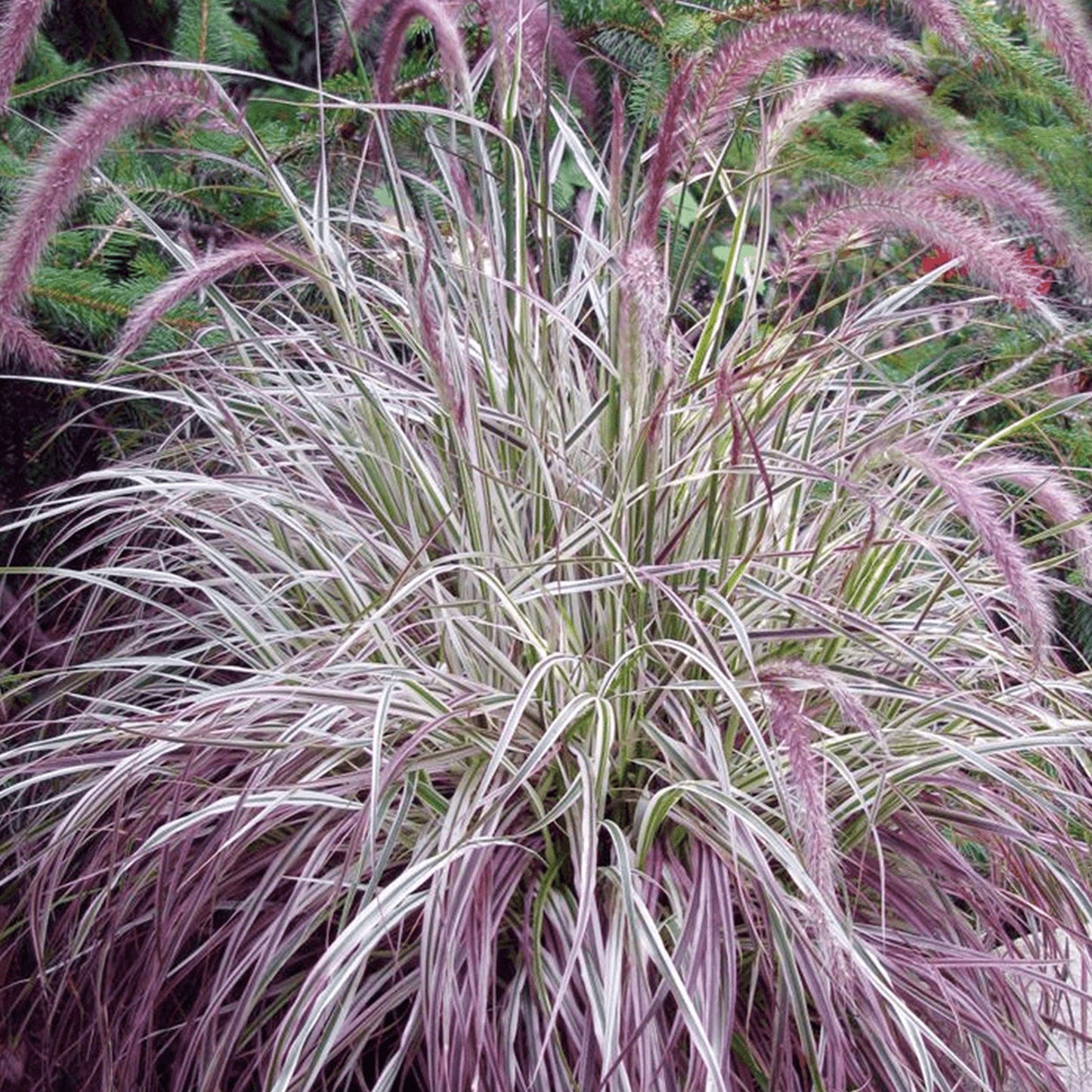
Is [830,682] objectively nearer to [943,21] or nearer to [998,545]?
[998,545]

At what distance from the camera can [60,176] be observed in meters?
1.66

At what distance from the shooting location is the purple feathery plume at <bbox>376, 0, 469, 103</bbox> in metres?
1.82

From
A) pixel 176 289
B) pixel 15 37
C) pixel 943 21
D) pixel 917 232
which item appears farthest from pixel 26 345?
pixel 943 21

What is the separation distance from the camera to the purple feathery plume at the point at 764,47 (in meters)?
1.72

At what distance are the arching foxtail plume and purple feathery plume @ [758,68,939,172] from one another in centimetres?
75

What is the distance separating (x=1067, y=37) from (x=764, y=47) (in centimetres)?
37

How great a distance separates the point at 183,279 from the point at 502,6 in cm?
57

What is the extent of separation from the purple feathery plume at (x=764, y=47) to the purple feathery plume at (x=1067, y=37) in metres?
0.20

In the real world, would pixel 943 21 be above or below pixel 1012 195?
above

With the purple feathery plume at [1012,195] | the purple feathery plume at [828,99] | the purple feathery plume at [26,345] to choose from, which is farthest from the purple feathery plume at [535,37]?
the purple feathery plume at [26,345]

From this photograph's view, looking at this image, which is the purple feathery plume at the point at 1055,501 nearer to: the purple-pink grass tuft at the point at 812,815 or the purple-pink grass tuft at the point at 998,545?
the purple-pink grass tuft at the point at 998,545

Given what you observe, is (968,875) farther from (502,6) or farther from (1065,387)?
(502,6)

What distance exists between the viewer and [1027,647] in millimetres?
2016

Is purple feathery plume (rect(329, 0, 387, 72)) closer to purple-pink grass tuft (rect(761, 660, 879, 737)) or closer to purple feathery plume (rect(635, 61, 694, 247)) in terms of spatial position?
purple feathery plume (rect(635, 61, 694, 247))
